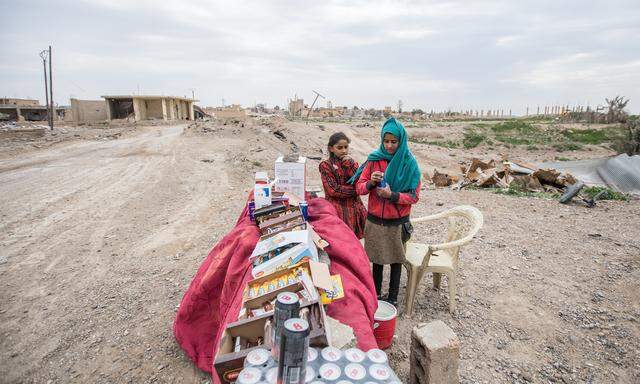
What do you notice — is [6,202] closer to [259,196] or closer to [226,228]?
[226,228]

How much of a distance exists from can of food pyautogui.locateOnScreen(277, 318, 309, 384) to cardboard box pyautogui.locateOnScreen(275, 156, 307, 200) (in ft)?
6.79

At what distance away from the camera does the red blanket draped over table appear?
2.37 metres

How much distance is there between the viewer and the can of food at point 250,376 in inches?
49.9

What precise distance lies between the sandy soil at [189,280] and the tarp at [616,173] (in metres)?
2.91

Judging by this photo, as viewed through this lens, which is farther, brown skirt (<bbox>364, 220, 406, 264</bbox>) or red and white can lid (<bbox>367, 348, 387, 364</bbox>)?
brown skirt (<bbox>364, 220, 406, 264</bbox>)

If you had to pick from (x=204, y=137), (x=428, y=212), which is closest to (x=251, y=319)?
(x=428, y=212)

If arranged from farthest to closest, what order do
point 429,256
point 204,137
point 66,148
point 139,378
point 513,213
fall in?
1. point 204,137
2. point 66,148
3. point 513,213
4. point 429,256
5. point 139,378

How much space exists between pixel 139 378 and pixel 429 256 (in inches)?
94.0

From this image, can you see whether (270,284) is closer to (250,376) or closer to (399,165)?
(250,376)

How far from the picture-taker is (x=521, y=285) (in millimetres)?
3934

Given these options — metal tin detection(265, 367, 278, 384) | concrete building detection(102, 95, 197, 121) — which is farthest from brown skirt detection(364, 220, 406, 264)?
concrete building detection(102, 95, 197, 121)

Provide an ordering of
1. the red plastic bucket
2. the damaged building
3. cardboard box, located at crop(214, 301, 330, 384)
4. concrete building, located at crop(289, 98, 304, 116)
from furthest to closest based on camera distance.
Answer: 1. concrete building, located at crop(289, 98, 304, 116)
2. the damaged building
3. the red plastic bucket
4. cardboard box, located at crop(214, 301, 330, 384)

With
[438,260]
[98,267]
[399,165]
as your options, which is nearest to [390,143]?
[399,165]

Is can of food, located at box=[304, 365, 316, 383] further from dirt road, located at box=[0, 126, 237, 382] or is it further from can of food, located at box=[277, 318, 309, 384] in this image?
dirt road, located at box=[0, 126, 237, 382]
